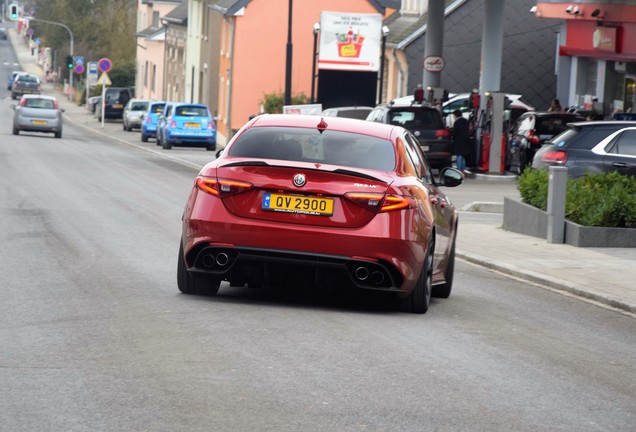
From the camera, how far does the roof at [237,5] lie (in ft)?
199

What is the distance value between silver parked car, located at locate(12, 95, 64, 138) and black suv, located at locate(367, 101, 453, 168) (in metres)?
22.4

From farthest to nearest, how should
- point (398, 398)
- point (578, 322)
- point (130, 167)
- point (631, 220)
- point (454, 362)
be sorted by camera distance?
point (130, 167) → point (631, 220) → point (578, 322) → point (454, 362) → point (398, 398)

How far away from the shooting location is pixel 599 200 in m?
19.1

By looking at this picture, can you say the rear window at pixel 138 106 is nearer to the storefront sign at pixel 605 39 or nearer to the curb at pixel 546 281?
the storefront sign at pixel 605 39

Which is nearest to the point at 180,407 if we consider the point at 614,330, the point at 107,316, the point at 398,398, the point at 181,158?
the point at 398,398

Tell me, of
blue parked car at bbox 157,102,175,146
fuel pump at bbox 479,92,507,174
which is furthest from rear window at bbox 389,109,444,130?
blue parked car at bbox 157,102,175,146

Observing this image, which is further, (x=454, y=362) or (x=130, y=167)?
(x=130, y=167)

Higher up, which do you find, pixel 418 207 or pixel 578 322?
pixel 418 207

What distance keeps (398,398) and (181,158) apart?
36179mm

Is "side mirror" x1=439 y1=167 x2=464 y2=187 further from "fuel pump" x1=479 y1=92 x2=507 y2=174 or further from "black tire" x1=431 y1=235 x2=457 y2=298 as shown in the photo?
"fuel pump" x1=479 y1=92 x2=507 y2=174

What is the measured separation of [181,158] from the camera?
43312 millimetres

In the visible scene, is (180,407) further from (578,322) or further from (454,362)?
(578,322)

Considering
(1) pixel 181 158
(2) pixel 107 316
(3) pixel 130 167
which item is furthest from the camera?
(1) pixel 181 158

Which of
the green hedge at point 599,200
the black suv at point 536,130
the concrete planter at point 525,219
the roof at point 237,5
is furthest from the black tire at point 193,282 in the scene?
the roof at point 237,5
